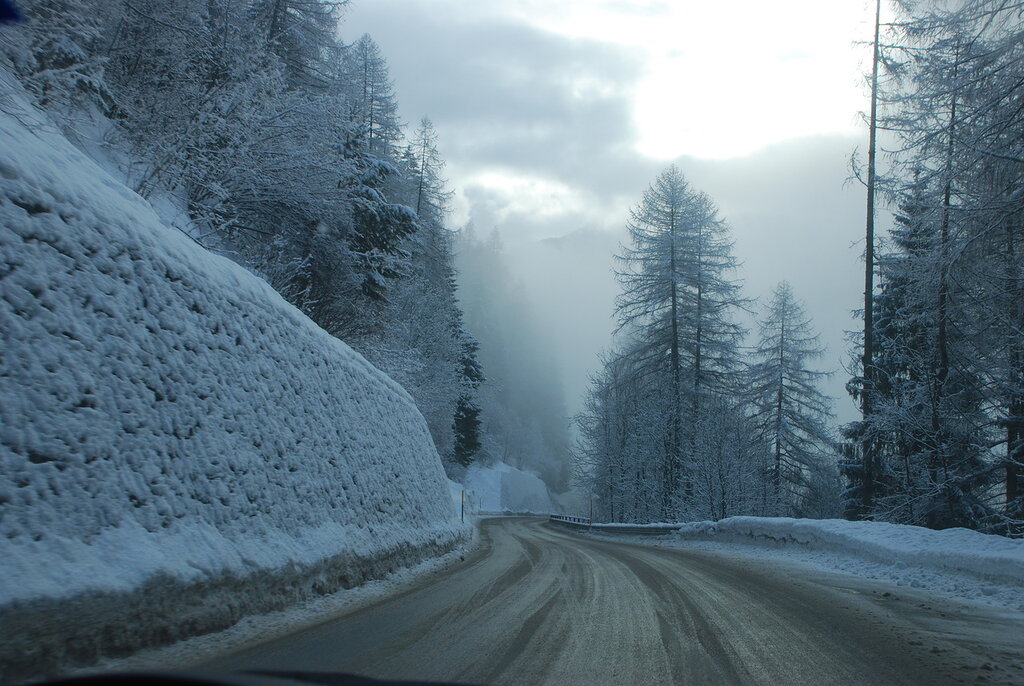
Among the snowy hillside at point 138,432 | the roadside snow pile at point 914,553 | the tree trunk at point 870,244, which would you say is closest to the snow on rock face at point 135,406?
the snowy hillside at point 138,432

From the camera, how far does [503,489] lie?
204 ft

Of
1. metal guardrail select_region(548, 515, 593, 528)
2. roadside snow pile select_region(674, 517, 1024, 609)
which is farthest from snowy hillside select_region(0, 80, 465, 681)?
metal guardrail select_region(548, 515, 593, 528)

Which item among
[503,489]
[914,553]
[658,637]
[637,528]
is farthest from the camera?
[503,489]

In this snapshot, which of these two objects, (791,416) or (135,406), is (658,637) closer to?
Answer: (135,406)

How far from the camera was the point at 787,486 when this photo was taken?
30.3m

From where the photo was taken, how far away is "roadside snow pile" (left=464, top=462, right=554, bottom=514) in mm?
56812

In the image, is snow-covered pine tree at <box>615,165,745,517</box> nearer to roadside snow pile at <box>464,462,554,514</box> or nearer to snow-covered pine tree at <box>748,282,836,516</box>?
snow-covered pine tree at <box>748,282,836,516</box>

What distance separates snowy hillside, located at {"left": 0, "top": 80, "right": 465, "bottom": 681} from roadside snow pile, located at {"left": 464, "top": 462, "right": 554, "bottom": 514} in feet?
143

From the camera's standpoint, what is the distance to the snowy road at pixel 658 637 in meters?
4.29

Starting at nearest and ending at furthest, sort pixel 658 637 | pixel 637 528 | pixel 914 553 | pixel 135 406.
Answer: pixel 658 637
pixel 135 406
pixel 914 553
pixel 637 528

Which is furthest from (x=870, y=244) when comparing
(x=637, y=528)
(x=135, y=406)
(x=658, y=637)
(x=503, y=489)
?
(x=503, y=489)

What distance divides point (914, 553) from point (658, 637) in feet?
23.7

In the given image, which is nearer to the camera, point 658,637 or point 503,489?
point 658,637

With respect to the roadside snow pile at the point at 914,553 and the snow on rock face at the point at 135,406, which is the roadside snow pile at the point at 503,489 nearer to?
the roadside snow pile at the point at 914,553
